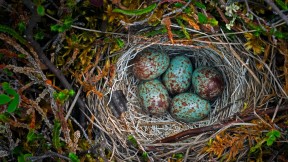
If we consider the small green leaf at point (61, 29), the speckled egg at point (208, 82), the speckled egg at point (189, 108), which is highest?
the small green leaf at point (61, 29)

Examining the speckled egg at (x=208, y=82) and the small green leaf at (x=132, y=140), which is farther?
the speckled egg at (x=208, y=82)

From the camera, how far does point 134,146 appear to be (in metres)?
2.02

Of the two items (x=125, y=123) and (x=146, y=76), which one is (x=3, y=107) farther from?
(x=146, y=76)

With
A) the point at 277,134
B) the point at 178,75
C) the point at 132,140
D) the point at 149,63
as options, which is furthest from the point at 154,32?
the point at 277,134

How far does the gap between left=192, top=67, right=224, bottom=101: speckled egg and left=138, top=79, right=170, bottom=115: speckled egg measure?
0.19 metres

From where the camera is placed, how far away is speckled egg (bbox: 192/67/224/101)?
2225 millimetres

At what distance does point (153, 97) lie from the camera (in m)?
2.22

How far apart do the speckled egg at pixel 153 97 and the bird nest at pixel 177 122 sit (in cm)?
6

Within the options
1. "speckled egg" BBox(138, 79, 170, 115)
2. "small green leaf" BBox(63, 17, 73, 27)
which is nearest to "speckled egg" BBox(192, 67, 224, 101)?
"speckled egg" BBox(138, 79, 170, 115)

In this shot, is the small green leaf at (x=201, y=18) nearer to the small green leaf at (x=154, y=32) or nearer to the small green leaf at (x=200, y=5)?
the small green leaf at (x=200, y=5)

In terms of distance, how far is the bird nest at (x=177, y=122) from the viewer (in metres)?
1.98

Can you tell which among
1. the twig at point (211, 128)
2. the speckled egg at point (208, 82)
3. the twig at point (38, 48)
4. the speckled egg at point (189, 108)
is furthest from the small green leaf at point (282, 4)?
the twig at point (38, 48)

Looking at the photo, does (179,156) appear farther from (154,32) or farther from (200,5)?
(200,5)

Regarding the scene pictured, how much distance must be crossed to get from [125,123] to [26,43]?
26.1 inches
